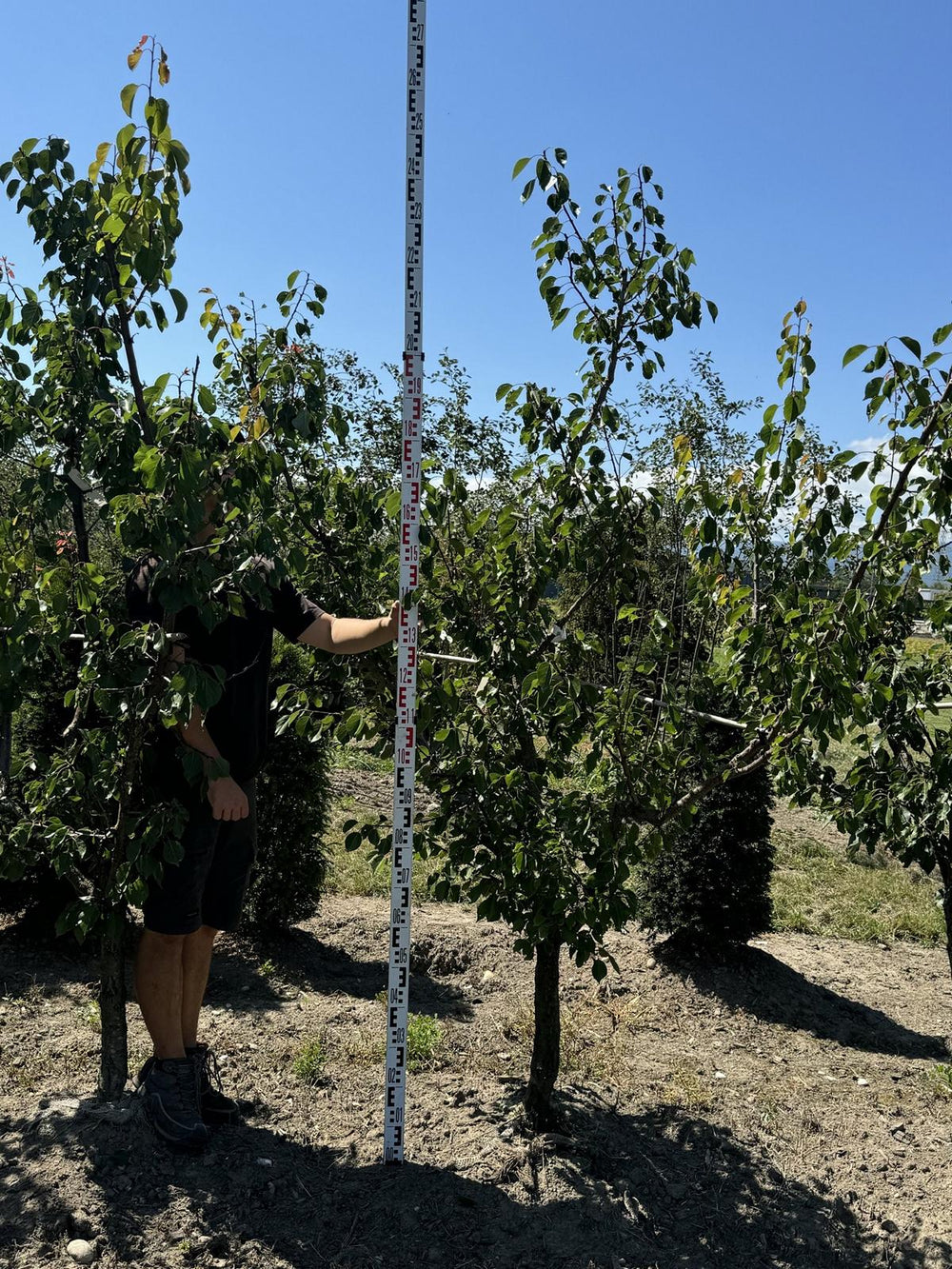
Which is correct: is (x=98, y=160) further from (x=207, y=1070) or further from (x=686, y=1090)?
(x=686, y=1090)

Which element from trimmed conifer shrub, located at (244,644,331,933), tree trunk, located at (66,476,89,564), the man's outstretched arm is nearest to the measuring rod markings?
the man's outstretched arm

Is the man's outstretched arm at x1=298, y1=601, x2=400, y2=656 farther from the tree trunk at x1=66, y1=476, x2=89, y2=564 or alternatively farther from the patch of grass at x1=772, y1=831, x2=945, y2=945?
the patch of grass at x1=772, y1=831, x2=945, y2=945

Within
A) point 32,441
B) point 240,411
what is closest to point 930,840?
point 240,411

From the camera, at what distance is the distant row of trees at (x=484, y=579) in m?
2.70

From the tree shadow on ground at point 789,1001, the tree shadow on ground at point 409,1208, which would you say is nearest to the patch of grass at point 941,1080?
the tree shadow on ground at point 789,1001

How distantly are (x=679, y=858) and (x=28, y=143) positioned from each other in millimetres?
4372

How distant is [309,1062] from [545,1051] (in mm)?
986

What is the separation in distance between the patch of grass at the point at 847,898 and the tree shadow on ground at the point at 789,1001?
114cm

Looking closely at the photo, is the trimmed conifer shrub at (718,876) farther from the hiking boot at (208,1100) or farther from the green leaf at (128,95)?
the green leaf at (128,95)

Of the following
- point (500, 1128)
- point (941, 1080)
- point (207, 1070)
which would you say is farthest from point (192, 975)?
point (941, 1080)

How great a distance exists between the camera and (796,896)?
23.5 feet

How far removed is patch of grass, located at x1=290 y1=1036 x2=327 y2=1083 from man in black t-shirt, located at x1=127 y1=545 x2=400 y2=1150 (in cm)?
45

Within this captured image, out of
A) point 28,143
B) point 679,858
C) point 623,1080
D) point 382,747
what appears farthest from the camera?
point 679,858

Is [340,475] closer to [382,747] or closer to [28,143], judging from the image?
[382,747]
